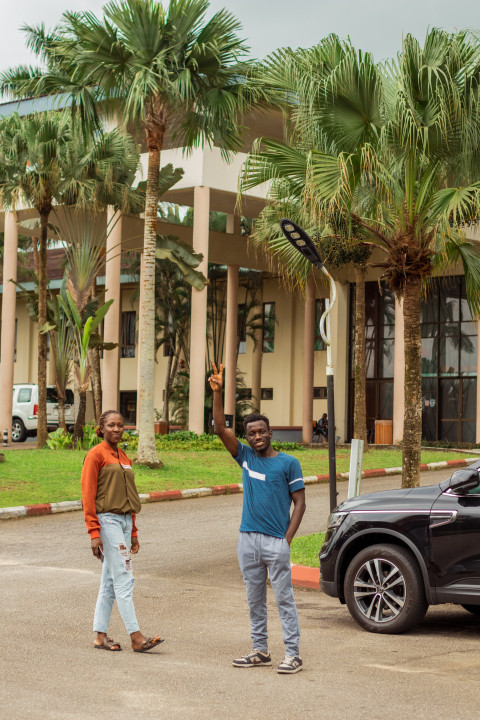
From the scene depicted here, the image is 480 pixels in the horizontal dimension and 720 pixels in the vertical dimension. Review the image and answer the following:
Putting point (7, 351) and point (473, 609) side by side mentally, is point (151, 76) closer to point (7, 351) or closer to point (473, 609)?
point (473, 609)

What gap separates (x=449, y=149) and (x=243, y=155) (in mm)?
17950

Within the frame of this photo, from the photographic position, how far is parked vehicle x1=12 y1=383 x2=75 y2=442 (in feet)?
113

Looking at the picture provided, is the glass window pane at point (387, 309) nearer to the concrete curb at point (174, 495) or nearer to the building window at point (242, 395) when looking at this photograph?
the building window at point (242, 395)

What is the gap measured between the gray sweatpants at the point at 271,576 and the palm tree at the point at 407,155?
5.83m

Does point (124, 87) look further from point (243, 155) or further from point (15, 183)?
point (243, 155)

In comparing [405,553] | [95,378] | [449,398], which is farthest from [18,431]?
[405,553]

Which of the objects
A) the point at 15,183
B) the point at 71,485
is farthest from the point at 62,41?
the point at 71,485

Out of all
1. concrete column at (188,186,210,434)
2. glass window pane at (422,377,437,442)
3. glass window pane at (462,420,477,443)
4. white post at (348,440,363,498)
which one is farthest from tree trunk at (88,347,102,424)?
white post at (348,440,363,498)

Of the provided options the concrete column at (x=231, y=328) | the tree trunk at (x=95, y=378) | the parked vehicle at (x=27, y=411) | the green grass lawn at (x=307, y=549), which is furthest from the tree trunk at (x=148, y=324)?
the concrete column at (x=231, y=328)

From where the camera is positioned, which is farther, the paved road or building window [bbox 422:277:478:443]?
building window [bbox 422:277:478:443]

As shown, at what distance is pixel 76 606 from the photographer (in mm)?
9078

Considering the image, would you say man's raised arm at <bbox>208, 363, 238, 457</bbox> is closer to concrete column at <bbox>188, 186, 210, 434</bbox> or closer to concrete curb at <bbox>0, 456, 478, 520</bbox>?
concrete curb at <bbox>0, 456, 478, 520</bbox>

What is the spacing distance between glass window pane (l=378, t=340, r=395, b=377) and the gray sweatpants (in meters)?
33.5

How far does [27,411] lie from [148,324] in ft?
48.8
